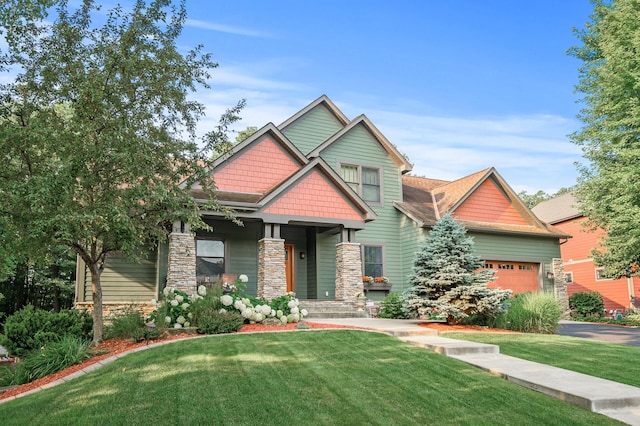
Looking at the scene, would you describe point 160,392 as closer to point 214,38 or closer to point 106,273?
point 214,38

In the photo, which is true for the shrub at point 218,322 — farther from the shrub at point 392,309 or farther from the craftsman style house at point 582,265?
the craftsman style house at point 582,265

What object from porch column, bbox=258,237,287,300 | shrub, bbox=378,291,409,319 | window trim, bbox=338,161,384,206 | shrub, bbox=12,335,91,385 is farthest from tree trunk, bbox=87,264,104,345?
window trim, bbox=338,161,384,206

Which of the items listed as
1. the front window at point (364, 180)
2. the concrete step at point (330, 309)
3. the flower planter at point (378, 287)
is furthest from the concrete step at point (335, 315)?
the front window at point (364, 180)

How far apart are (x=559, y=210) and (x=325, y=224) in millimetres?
21567

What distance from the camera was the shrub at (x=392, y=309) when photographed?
15.5 meters

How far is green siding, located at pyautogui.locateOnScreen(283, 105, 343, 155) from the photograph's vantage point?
62.4 ft

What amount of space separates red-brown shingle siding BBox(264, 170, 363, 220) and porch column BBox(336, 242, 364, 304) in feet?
3.55

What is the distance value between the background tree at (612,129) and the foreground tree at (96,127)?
14128mm

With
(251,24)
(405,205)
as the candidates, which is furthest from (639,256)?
(251,24)

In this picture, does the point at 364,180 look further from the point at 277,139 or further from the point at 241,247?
the point at 241,247

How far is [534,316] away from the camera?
11984 millimetres

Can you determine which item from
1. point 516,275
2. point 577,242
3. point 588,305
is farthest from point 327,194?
point 577,242

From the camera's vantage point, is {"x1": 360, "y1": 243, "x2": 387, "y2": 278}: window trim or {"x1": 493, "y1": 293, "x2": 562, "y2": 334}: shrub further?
{"x1": 360, "y1": 243, "x2": 387, "y2": 278}: window trim

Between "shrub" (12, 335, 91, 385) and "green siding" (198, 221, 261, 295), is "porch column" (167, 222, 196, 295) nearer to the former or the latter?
"green siding" (198, 221, 261, 295)
